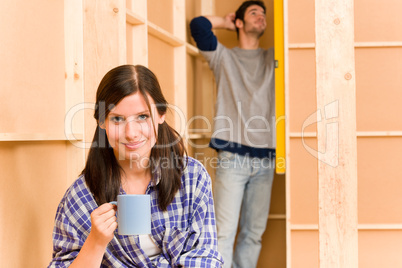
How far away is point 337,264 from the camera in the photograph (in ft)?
4.77

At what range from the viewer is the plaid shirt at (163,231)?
1.29m

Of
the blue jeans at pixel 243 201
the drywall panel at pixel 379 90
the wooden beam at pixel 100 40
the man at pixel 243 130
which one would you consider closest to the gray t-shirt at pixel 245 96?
the man at pixel 243 130

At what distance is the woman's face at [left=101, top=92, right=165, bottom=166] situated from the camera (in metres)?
1.29

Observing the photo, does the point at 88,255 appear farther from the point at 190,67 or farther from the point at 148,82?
the point at 190,67

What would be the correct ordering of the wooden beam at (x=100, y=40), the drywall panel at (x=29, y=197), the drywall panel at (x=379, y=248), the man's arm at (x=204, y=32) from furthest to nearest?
the man's arm at (x=204, y=32) → the drywall panel at (x=379, y=248) → the wooden beam at (x=100, y=40) → the drywall panel at (x=29, y=197)

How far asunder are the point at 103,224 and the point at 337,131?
2.28 ft

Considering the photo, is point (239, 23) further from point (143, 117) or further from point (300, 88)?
point (143, 117)

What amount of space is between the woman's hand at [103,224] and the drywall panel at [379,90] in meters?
1.66

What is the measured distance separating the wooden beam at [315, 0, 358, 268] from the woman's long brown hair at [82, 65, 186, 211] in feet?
1.35

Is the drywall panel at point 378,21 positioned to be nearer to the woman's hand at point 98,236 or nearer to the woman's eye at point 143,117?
the woman's eye at point 143,117

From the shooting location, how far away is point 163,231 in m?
1.33

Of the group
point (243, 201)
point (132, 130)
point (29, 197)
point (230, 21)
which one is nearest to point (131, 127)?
point (132, 130)

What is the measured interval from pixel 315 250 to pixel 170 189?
1373mm

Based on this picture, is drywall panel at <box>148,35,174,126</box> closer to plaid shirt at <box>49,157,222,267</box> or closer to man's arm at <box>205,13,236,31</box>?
man's arm at <box>205,13,236,31</box>
